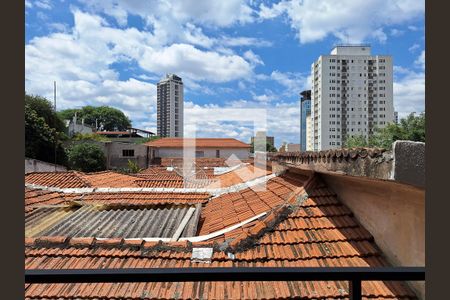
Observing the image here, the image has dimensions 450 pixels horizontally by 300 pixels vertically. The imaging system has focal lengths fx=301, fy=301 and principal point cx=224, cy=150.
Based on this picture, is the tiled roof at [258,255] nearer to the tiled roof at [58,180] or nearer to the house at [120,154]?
the tiled roof at [58,180]

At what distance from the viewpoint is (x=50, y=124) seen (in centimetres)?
2516

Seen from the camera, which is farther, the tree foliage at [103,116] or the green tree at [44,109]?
the tree foliage at [103,116]

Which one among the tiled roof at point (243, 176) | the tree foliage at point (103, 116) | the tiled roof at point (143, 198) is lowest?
the tiled roof at point (143, 198)

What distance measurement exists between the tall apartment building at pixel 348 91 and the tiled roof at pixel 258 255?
4067cm

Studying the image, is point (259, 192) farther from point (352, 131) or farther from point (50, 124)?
point (352, 131)

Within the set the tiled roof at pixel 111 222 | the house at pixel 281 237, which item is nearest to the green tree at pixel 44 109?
the tiled roof at pixel 111 222

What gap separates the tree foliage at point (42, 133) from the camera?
21.6 meters

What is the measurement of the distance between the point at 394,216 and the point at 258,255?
1.32m

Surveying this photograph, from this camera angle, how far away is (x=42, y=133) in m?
22.2

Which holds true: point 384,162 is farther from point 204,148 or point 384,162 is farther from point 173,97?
point 204,148

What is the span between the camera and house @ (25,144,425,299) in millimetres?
2471

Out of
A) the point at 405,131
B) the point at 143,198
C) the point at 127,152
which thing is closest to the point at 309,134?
the point at 405,131

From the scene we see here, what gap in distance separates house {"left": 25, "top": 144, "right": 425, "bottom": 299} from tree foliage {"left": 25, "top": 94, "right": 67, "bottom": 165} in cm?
1988

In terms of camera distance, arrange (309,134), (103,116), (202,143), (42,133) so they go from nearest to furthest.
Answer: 1. (42,133)
2. (202,143)
3. (309,134)
4. (103,116)
